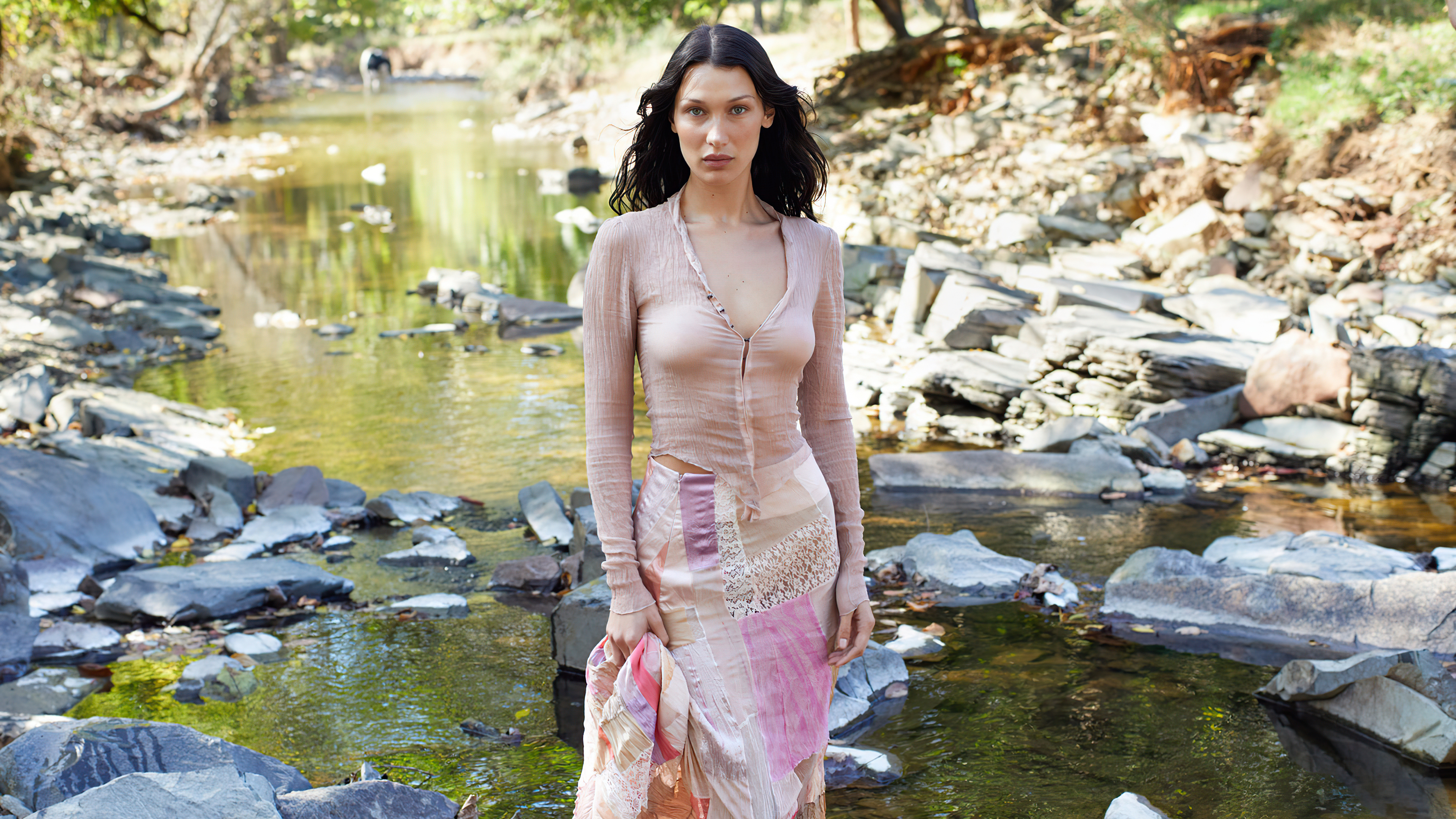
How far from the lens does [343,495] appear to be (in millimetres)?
6590

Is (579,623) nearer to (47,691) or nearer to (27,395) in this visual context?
(47,691)

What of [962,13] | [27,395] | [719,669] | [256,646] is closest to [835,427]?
[719,669]

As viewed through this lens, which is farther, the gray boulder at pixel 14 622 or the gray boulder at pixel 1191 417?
the gray boulder at pixel 1191 417

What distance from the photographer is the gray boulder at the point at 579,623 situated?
4395 millimetres

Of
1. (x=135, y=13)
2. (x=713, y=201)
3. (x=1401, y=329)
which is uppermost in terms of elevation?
(x=135, y=13)

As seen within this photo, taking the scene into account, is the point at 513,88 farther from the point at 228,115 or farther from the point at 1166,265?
the point at 1166,265

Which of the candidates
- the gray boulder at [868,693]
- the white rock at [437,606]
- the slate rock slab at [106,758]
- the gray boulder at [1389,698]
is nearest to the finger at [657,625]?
the slate rock slab at [106,758]

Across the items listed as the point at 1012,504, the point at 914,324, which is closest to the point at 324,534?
the point at 1012,504

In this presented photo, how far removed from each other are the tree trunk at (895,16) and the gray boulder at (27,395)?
1711 cm

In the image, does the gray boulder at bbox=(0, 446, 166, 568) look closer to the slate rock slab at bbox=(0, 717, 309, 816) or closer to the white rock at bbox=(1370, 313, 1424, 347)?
the slate rock slab at bbox=(0, 717, 309, 816)

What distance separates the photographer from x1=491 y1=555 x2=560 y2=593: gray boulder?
537 centimetres

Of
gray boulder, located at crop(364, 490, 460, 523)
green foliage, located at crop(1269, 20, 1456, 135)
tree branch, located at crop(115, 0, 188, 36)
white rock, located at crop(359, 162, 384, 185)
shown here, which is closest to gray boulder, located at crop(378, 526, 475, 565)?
gray boulder, located at crop(364, 490, 460, 523)

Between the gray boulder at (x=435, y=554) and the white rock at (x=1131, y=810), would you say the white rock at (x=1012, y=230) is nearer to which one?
the gray boulder at (x=435, y=554)

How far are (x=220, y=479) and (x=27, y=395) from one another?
7.71 feet
